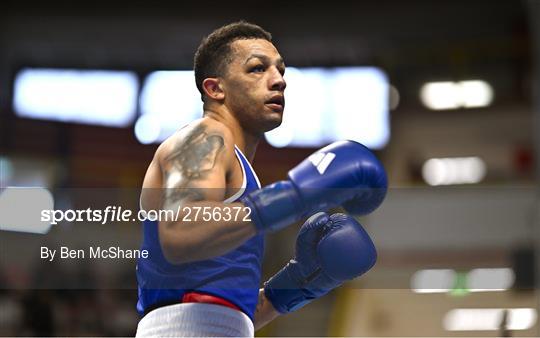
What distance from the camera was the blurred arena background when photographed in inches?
323

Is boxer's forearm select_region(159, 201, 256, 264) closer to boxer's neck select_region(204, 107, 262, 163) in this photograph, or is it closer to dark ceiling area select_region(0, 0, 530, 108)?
boxer's neck select_region(204, 107, 262, 163)

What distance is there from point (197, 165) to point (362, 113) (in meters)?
7.84

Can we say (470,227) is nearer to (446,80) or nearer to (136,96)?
(446,80)

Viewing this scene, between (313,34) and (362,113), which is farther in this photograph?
(313,34)

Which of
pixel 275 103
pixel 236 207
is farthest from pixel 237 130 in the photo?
pixel 236 207

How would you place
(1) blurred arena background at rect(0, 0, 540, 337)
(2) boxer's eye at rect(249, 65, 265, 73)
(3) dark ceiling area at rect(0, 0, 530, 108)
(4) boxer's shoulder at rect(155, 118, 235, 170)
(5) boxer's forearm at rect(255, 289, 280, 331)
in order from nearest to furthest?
(4) boxer's shoulder at rect(155, 118, 235, 170)
(2) boxer's eye at rect(249, 65, 265, 73)
(5) boxer's forearm at rect(255, 289, 280, 331)
(1) blurred arena background at rect(0, 0, 540, 337)
(3) dark ceiling area at rect(0, 0, 530, 108)

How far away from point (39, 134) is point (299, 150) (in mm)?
3210

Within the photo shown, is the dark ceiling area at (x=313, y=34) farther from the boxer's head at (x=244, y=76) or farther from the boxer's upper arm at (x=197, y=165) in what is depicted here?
the boxer's upper arm at (x=197, y=165)

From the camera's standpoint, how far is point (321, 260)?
82.4 inches

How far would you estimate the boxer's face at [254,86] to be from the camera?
6.91ft

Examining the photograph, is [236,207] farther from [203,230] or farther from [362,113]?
[362,113]

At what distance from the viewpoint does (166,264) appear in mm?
1910

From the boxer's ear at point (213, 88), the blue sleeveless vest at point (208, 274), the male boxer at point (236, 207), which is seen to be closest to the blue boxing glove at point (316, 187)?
the male boxer at point (236, 207)

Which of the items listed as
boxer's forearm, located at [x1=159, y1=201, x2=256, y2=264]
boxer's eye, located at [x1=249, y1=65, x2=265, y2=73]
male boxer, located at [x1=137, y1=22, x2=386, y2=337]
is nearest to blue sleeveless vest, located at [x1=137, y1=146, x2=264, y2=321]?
male boxer, located at [x1=137, y1=22, x2=386, y2=337]
